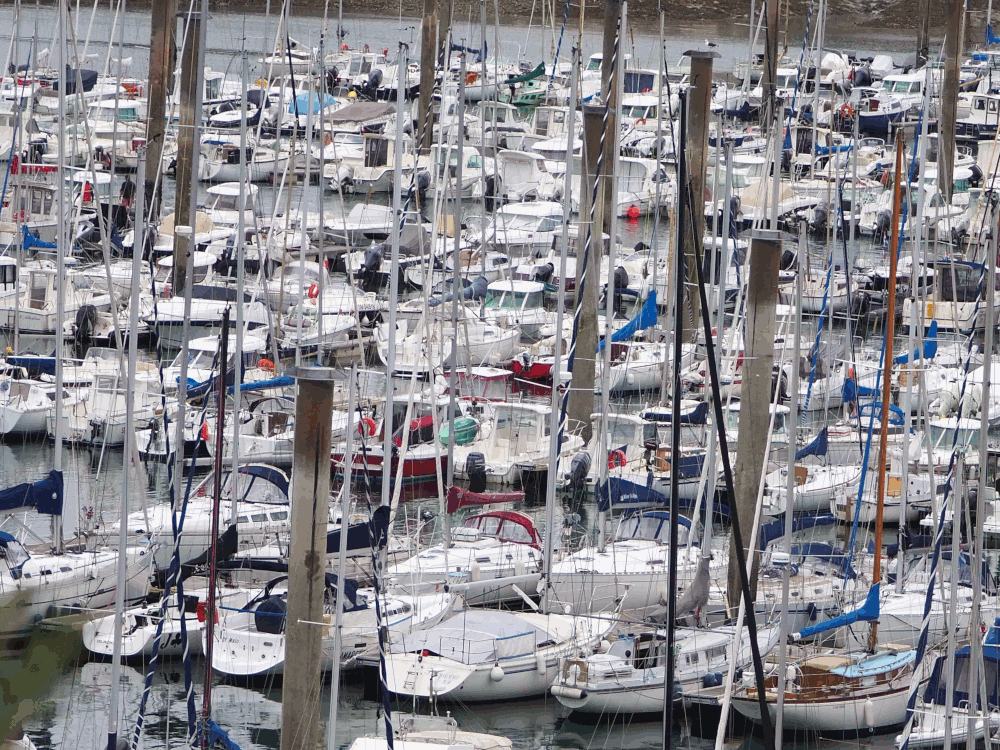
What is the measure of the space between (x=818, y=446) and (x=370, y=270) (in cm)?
1359

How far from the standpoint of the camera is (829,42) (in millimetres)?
73688

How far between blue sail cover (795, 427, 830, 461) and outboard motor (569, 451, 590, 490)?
126 inches

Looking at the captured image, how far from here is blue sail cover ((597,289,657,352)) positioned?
92.8ft

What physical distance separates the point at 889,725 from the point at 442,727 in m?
4.66

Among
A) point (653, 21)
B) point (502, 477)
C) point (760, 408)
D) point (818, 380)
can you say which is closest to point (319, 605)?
point (760, 408)

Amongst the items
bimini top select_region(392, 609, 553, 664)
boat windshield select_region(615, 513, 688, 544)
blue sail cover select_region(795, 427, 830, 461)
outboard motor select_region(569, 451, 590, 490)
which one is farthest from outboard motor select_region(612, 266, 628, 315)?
bimini top select_region(392, 609, 553, 664)

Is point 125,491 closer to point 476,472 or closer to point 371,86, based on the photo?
point 476,472

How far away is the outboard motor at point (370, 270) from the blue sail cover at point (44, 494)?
53.5ft

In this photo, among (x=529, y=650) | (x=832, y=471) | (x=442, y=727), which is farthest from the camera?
(x=832, y=471)

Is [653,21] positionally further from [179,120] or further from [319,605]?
[319,605]

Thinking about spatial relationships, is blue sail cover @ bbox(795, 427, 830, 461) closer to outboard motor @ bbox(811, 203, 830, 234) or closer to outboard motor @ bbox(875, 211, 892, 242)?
outboard motor @ bbox(875, 211, 892, 242)

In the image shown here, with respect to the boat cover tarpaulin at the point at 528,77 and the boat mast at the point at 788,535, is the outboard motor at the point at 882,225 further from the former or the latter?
the boat mast at the point at 788,535

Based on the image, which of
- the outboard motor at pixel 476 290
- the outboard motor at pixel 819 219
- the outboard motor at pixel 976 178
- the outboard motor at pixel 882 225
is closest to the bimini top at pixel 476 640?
the outboard motor at pixel 476 290

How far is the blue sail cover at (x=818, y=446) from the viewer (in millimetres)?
24641
